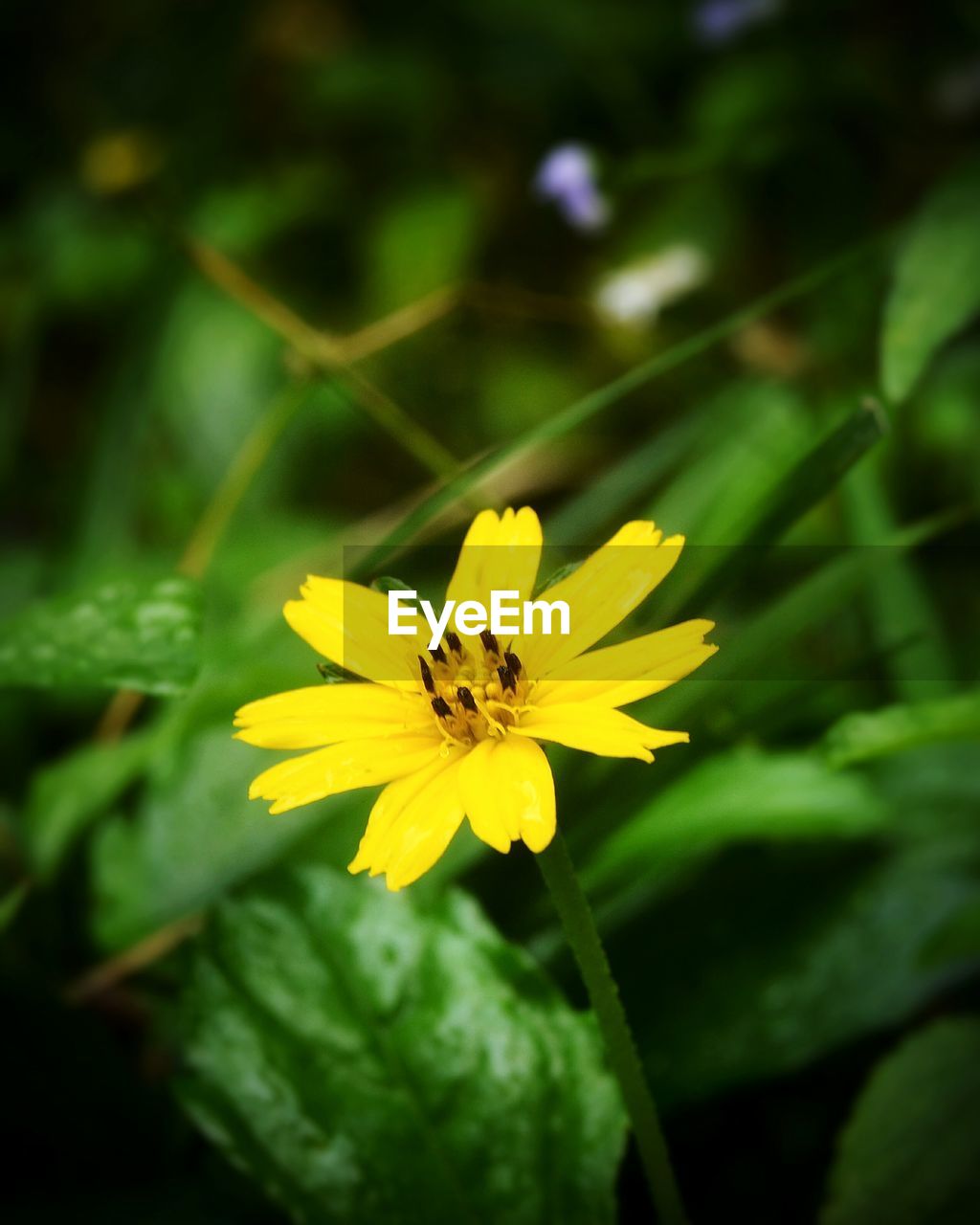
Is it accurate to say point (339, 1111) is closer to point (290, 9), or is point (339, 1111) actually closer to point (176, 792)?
point (176, 792)

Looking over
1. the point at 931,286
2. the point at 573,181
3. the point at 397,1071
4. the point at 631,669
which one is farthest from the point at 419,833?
the point at 573,181

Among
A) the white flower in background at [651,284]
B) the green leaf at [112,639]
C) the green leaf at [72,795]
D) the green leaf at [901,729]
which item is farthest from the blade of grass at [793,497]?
the white flower in background at [651,284]

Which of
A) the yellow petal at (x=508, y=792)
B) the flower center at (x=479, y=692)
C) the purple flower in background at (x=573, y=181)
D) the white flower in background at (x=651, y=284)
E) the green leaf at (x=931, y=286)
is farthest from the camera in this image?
the white flower in background at (x=651, y=284)

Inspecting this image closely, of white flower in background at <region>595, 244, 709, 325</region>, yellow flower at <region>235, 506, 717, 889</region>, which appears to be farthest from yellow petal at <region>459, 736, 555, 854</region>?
white flower in background at <region>595, 244, 709, 325</region>
